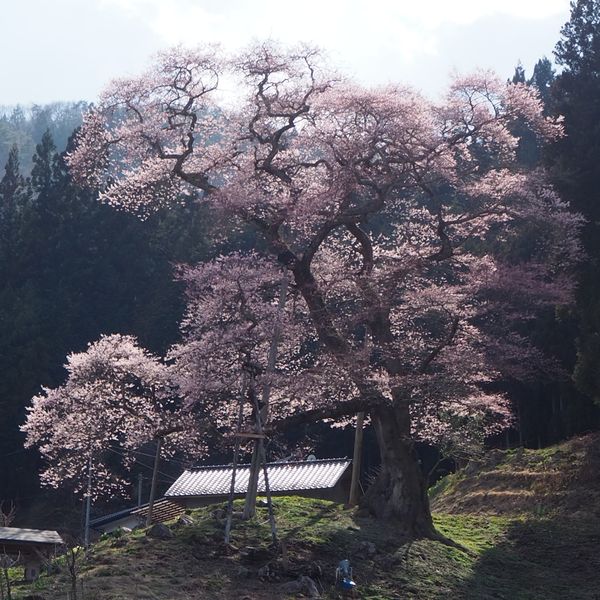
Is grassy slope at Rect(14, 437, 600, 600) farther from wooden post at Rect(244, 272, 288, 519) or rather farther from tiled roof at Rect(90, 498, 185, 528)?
tiled roof at Rect(90, 498, 185, 528)

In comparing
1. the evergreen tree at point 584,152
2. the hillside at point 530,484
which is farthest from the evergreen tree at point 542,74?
the hillside at point 530,484

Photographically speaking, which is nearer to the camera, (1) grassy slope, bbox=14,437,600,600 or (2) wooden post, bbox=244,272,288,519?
(1) grassy slope, bbox=14,437,600,600

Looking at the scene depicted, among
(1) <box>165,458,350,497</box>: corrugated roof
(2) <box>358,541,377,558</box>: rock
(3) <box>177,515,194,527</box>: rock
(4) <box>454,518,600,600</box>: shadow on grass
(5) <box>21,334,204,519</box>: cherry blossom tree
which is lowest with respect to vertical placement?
(4) <box>454,518,600,600</box>: shadow on grass

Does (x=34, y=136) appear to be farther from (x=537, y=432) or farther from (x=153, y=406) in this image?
(x=153, y=406)

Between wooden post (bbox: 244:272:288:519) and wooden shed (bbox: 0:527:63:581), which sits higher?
wooden post (bbox: 244:272:288:519)

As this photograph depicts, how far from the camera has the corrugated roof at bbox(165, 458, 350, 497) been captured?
19.8 meters

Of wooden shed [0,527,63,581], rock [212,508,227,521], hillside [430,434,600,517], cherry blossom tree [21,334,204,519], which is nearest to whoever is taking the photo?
rock [212,508,227,521]

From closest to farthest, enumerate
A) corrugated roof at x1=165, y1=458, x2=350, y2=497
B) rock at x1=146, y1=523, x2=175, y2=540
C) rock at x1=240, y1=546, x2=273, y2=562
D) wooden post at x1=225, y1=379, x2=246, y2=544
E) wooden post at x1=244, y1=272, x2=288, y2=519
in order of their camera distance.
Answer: rock at x1=240, y1=546, x2=273, y2=562
wooden post at x1=225, y1=379, x2=246, y2=544
rock at x1=146, y1=523, x2=175, y2=540
wooden post at x1=244, y1=272, x2=288, y2=519
corrugated roof at x1=165, y1=458, x2=350, y2=497

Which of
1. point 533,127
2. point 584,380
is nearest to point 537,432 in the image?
point 584,380

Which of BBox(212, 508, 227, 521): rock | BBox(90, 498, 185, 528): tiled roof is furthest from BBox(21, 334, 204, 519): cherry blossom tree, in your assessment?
BBox(90, 498, 185, 528): tiled roof

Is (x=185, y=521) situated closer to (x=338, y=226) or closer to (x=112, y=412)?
(x=112, y=412)

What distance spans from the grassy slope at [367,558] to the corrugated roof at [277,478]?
4849 mm

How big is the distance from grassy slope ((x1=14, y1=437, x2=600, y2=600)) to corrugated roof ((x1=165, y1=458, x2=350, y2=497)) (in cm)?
485

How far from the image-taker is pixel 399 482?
12.3 meters
